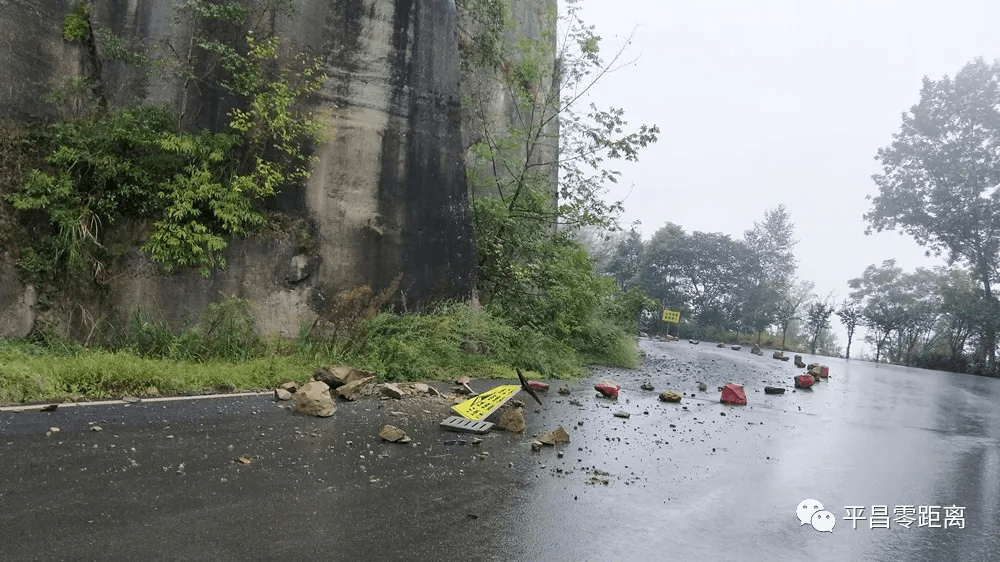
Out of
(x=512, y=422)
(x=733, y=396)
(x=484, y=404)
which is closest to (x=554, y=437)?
(x=512, y=422)

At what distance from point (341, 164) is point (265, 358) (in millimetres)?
3929

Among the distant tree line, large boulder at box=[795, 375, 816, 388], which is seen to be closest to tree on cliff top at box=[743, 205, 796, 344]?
the distant tree line

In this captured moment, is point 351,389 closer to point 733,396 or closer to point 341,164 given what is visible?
point 341,164

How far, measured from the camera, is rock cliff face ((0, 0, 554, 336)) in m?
9.91

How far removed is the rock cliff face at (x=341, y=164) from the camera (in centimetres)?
991

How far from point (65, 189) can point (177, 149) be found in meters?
1.55

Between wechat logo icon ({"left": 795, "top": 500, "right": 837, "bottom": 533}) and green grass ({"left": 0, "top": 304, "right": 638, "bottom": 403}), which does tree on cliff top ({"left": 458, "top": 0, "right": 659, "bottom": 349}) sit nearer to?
green grass ({"left": 0, "top": 304, "right": 638, "bottom": 403})

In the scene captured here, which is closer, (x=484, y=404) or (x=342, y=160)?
(x=484, y=404)

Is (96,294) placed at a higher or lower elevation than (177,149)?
lower

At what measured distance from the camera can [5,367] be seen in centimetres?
642

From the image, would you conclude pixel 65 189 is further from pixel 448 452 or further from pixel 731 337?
pixel 731 337

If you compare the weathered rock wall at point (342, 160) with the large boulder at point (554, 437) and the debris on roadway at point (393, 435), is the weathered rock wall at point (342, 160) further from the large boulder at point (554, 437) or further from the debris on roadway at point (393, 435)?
the large boulder at point (554, 437)

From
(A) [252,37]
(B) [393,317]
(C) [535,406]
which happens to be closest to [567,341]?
(B) [393,317]

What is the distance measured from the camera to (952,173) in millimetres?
42750
